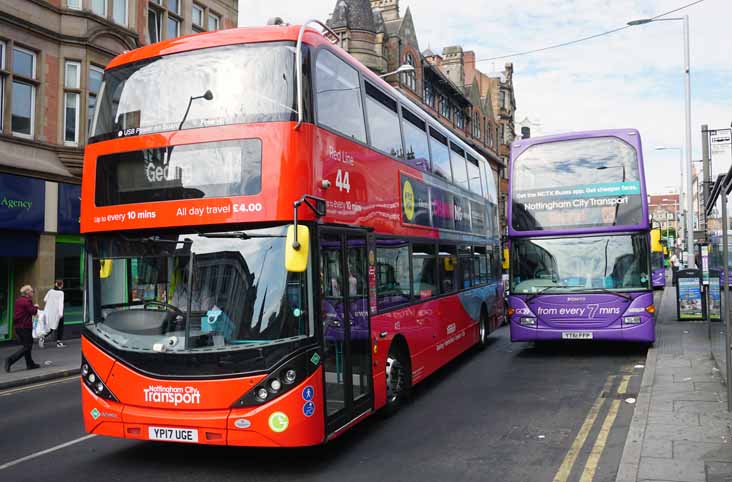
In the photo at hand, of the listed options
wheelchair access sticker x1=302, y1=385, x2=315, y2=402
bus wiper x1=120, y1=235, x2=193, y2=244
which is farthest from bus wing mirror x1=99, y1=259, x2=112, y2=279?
wheelchair access sticker x1=302, y1=385, x2=315, y2=402

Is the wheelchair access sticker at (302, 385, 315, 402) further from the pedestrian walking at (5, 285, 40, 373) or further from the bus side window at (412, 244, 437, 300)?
the pedestrian walking at (5, 285, 40, 373)

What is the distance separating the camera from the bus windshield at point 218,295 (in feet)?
19.3

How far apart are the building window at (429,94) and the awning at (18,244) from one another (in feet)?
114

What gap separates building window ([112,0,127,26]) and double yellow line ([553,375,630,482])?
59.1 feet

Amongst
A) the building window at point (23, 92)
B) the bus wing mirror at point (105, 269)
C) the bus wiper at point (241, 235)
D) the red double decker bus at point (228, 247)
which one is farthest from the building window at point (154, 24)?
the bus wiper at point (241, 235)

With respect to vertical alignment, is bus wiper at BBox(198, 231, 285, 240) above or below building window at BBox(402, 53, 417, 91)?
below

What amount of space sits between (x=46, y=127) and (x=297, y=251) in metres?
15.7

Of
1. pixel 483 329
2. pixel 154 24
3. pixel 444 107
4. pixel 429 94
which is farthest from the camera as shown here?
pixel 444 107

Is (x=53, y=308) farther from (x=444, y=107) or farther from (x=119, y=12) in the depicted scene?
(x=444, y=107)

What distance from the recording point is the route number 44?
698 cm

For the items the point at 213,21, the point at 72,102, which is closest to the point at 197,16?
the point at 213,21

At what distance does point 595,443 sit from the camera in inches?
279

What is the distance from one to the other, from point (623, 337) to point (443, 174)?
183 inches

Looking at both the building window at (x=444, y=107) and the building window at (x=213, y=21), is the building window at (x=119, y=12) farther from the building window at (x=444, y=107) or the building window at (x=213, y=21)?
the building window at (x=444, y=107)
